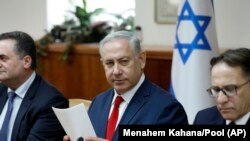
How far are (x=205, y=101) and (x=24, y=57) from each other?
1426mm

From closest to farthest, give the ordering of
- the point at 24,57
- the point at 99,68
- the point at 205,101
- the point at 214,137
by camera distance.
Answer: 1. the point at 214,137
2. the point at 24,57
3. the point at 205,101
4. the point at 99,68

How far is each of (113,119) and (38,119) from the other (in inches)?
18.9

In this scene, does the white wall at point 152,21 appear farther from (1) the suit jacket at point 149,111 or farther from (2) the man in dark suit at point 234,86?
(2) the man in dark suit at point 234,86

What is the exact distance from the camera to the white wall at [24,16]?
6.10m

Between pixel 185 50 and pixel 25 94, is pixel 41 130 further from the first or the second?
pixel 185 50

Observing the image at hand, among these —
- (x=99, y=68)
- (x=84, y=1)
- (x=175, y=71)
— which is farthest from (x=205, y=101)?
(x=84, y=1)

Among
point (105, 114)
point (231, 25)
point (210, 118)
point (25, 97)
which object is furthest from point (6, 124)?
point (231, 25)

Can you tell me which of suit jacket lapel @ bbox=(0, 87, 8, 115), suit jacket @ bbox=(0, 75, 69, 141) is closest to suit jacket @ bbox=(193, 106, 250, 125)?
suit jacket @ bbox=(0, 75, 69, 141)

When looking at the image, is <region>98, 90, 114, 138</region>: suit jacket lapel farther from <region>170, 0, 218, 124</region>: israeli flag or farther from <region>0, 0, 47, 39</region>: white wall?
<region>0, 0, 47, 39</region>: white wall

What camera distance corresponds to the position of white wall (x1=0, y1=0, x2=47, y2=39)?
610 cm

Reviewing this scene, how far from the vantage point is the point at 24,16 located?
6.31 meters

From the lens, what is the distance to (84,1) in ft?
18.7

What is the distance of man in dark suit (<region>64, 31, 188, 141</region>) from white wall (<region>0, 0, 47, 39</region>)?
12.5ft

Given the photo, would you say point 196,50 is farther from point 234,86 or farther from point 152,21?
point 234,86
